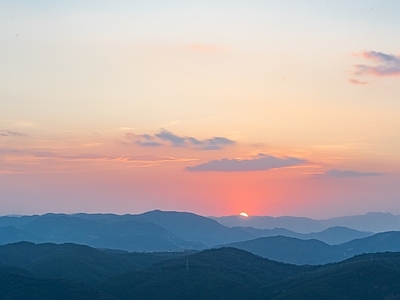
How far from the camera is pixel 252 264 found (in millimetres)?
139250

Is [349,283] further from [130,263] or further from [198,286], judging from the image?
[130,263]

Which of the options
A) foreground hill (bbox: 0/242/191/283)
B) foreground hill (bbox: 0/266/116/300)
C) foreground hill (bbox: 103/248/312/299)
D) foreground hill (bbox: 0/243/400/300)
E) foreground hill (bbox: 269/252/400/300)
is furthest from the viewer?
foreground hill (bbox: 0/242/191/283)

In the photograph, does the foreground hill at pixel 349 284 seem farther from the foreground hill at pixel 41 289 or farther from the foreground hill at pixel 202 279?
the foreground hill at pixel 41 289

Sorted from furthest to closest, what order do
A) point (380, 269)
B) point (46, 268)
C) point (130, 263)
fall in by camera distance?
1. point (130, 263)
2. point (46, 268)
3. point (380, 269)

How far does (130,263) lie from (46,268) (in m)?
29.2

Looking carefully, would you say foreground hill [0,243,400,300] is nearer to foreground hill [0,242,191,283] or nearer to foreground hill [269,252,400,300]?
foreground hill [269,252,400,300]

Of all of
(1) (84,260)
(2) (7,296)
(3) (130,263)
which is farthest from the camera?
(3) (130,263)

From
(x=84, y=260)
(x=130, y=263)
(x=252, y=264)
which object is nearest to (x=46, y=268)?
(x=84, y=260)

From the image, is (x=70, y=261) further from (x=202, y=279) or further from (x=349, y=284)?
(x=349, y=284)

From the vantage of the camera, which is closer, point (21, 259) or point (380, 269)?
point (380, 269)

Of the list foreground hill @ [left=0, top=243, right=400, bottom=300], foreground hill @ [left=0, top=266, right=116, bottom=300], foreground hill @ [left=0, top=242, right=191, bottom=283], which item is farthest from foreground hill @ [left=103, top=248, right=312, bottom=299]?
foreground hill @ [left=0, top=242, right=191, bottom=283]

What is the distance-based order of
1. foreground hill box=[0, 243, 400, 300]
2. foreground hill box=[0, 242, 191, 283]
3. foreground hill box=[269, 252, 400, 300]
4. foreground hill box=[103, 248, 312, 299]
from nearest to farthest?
foreground hill box=[269, 252, 400, 300] < foreground hill box=[0, 243, 400, 300] < foreground hill box=[103, 248, 312, 299] < foreground hill box=[0, 242, 191, 283]

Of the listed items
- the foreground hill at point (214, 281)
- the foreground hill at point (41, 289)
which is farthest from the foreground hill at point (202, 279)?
the foreground hill at point (41, 289)

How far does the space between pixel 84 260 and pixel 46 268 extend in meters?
12.7
